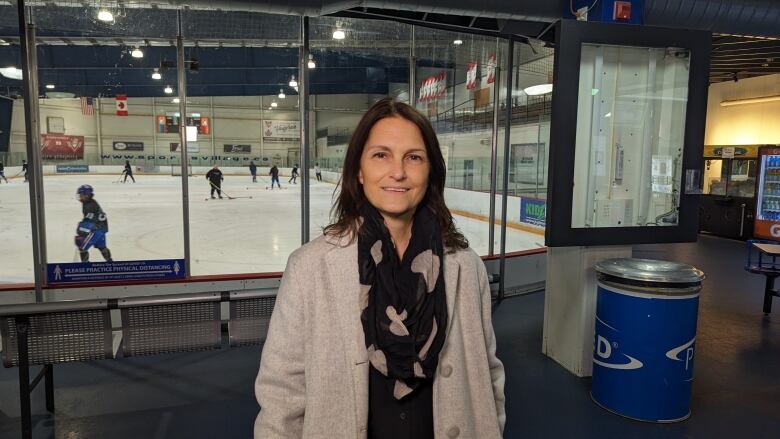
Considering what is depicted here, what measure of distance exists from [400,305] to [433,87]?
6276 mm

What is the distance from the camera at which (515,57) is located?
234 inches

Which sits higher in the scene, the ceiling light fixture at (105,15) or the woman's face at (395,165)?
the ceiling light fixture at (105,15)

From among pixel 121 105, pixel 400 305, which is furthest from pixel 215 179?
pixel 400 305

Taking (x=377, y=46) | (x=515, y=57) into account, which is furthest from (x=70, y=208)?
(x=515, y=57)

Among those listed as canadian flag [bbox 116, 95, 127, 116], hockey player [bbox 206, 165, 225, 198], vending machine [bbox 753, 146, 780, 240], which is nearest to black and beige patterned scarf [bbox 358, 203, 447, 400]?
canadian flag [bbox 116, 95, 127, 116]

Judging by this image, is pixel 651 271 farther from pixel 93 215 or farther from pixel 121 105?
pixel 121 105

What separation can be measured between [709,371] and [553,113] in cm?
244

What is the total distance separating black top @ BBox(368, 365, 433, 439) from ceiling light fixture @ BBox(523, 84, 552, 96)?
769 cm

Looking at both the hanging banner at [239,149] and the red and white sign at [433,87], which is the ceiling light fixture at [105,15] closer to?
the red and white sign at [433,87]

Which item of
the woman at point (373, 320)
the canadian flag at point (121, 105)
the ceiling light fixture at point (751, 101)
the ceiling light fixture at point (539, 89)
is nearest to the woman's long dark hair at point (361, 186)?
the woman at point (373, 320)

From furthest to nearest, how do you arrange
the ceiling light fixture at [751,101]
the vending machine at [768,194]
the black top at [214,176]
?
1. the black top at [214,176]
2. the ceiling light fixture at [751,101]
3. the vending machine at [768,194]

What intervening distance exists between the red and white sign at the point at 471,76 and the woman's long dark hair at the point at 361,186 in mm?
5721

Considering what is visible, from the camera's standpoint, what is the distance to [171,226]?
892cm

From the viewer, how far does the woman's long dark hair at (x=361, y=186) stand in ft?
3.54
